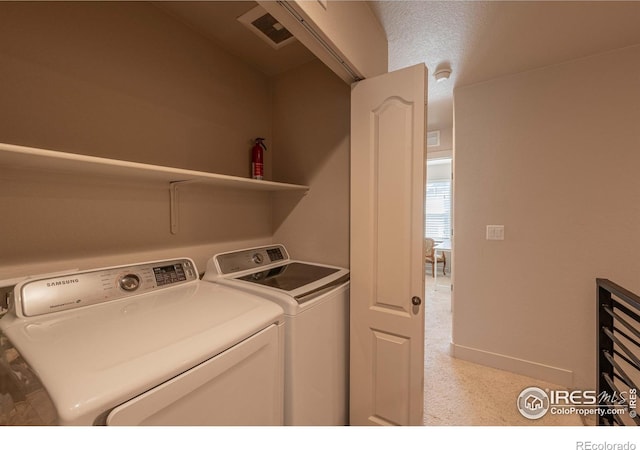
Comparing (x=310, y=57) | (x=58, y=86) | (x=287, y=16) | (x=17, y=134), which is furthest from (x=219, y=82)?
(x=17, y=134)

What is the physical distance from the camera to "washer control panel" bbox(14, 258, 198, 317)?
876mm

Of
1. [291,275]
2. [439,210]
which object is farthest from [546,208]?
[439,210]

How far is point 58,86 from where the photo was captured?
105cm

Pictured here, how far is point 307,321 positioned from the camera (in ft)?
3.76

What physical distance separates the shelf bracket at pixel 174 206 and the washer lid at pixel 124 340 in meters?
0.44

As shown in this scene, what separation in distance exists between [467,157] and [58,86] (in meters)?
2.64

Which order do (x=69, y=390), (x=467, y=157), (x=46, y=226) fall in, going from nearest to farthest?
(x=69, y=390) < (x=46, y=226) < (x=467, y=157)

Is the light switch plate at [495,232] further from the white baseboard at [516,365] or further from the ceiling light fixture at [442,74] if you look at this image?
A: the ceiling light fixture at [442,74]

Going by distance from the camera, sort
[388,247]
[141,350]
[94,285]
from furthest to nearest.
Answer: [388,247]
[94,285]
[141,350]

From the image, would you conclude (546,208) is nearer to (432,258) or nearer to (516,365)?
(516,365)

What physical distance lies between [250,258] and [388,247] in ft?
2.87

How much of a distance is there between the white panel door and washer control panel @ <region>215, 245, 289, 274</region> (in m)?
0.62
